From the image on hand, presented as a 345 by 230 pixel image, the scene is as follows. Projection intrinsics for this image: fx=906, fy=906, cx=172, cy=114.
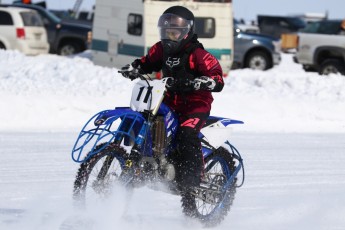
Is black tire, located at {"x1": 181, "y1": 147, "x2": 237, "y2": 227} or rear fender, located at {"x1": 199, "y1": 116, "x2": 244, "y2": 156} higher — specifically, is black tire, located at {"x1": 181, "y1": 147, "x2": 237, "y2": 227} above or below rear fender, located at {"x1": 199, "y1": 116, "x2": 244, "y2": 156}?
below

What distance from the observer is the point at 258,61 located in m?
27.6

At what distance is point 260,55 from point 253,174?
56.8 feet

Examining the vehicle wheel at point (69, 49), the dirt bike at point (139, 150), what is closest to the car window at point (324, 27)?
the vehicle wheel at point (69, 49)

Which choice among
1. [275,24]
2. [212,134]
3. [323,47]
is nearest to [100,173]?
[212,134]

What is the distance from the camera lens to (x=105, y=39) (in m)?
23.4

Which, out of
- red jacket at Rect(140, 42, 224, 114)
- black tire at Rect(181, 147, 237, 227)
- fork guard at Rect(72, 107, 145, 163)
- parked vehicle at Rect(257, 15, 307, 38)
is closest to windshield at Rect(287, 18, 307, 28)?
parked vehicle at Rect(257, 15, 307, 38)

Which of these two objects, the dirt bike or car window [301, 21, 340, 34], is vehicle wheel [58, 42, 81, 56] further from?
the dirt bike

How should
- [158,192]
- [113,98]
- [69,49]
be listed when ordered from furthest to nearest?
[69,49] < [113,98] < [158,192]

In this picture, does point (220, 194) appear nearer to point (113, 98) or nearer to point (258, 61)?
point (113, 98)

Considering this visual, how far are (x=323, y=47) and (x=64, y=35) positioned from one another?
31.2ft

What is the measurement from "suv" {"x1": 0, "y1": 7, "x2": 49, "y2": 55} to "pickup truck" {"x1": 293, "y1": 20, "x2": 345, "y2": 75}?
7618 mm

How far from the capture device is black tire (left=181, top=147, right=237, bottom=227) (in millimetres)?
7711

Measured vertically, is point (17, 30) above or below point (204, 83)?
below

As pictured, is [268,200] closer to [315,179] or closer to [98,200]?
[315,179]
